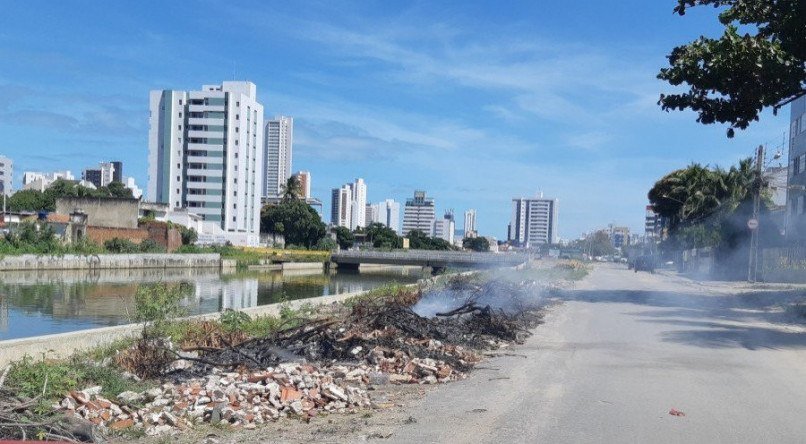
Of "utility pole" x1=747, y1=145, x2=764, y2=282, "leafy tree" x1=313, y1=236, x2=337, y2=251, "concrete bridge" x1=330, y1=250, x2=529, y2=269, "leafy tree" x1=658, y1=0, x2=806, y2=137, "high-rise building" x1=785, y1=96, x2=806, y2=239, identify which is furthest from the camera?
"leafy tree" x1=313, y1=236, x2=337, y2=251

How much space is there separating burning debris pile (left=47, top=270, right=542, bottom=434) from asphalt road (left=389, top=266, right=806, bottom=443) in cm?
86

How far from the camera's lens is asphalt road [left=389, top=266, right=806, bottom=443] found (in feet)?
25.6

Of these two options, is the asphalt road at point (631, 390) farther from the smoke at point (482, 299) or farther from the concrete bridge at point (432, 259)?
the concrete bridge at point (432, 259)

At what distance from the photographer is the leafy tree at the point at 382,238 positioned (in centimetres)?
14024

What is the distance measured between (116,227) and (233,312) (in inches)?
2306

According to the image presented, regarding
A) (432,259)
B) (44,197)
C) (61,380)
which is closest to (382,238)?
(432,259)

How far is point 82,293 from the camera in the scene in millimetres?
36531

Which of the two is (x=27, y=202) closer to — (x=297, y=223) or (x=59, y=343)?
(x=297, y=223)

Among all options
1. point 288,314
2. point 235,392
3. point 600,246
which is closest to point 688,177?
point 288,314

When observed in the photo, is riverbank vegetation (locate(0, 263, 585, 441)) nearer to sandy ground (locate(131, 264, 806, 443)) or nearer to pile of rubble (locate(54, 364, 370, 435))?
pile of rubble (locate(54, 364, 370, 435))

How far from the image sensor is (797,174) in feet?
152

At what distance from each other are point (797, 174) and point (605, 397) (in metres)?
43.5

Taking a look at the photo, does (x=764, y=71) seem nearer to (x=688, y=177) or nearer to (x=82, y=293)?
(x=82, y=293)

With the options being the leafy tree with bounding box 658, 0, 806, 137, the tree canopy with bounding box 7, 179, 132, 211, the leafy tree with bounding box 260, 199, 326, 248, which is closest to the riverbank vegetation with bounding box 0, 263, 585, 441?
the leafy tree with bounding box 658, 0, 806, 137
